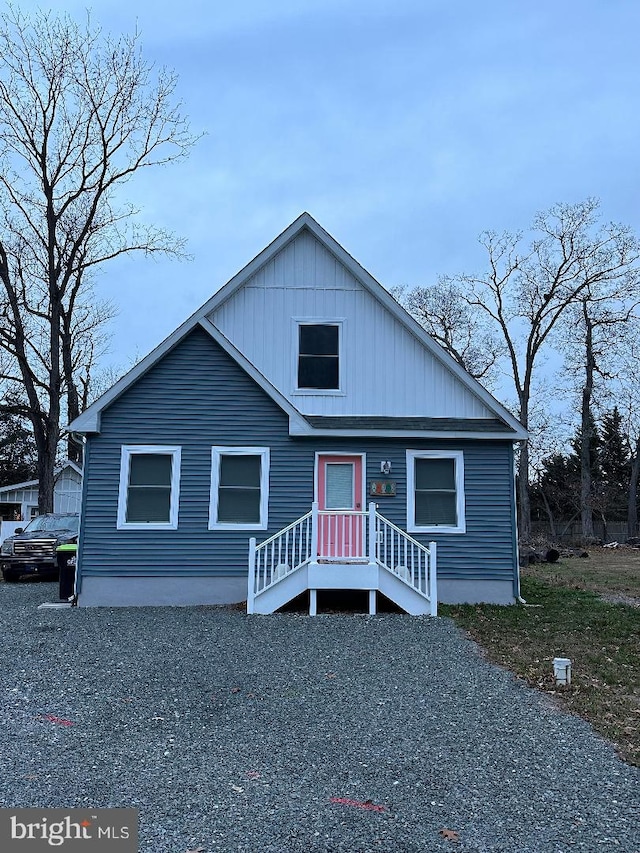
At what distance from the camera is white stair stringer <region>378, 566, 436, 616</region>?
1026 centimetres

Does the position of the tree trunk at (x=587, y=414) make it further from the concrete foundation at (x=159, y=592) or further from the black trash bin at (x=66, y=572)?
the black trash bin at (x=66, y=572)

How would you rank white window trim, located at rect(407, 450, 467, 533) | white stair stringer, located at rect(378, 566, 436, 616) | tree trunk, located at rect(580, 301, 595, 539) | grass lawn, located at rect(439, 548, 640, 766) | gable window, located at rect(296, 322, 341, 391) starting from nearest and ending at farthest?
grass lawn, located at rect(439, 548, 640, 766) < white stair stringer, located at rect(378, 566, 436, 616) < white window trim, located at rect(407, 450, 467, 533) < gable window, located at rect(296, 322, 341, 391) < tree trunk, located at rect(580, 301, 595, 539)

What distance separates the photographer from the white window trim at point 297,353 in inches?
483

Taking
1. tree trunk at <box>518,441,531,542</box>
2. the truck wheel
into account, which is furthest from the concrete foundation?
tree trunk at <box>518,441,531,542</box>

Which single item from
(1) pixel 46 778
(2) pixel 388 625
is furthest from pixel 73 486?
(1) pixel 46 778

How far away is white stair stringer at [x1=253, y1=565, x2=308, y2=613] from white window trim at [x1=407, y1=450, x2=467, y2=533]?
2.39 meters

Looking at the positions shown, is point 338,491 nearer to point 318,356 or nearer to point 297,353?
point 318,356

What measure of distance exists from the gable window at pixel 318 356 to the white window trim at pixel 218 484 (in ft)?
5.27

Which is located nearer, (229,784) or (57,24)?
(229,784)

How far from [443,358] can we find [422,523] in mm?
3123

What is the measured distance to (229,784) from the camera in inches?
162

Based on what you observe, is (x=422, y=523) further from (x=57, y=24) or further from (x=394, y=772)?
(x=57, y=24)

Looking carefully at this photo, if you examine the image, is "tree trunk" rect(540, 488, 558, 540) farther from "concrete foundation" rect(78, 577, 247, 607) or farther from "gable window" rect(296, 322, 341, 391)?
"concrete foundation" rect(78, 577, 247, 607)

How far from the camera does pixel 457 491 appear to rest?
11.8 m
